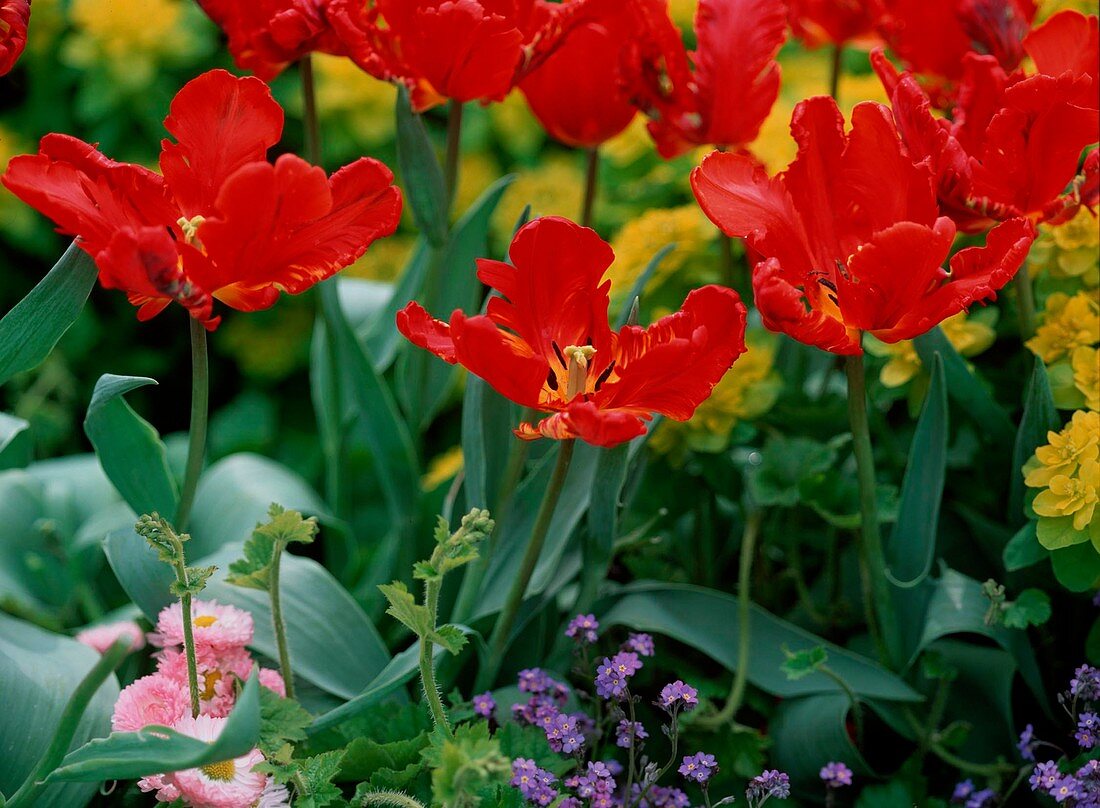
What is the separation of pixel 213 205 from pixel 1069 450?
67cm

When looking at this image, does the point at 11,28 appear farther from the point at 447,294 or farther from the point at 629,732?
the point at 629,732

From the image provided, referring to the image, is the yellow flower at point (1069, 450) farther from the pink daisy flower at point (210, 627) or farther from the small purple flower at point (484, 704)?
the pink daisy flower at point (210, 627)

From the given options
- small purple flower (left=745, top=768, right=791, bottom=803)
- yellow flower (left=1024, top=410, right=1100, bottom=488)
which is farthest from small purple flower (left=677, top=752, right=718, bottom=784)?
yellow flower (left=1024, top=410, right=1100, bottom=488)

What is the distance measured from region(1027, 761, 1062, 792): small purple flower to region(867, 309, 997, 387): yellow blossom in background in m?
0.36

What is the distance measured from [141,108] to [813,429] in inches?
57.6

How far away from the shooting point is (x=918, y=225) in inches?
29.0

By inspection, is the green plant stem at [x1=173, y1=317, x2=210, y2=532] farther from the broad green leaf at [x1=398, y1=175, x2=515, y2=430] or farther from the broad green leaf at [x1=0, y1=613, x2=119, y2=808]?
the broad green leaf at [x1=398, y1=175, x2=515, y2=430]

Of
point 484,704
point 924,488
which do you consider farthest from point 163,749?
point 924,488

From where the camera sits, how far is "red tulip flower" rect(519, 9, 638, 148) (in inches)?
42.0

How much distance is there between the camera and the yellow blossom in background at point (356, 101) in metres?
2.11

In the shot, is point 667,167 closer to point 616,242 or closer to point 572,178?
point 616,242

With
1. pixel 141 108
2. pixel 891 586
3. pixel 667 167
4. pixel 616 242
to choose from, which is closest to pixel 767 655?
pixel 891 586

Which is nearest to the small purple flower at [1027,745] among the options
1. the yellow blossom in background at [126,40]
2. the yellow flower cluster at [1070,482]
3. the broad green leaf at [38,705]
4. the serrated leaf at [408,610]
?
the yellow flower cluster at [1070,482]

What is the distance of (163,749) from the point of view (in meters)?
0.69
